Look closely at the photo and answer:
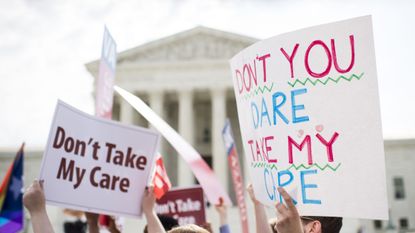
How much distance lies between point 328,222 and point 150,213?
4.93 feet

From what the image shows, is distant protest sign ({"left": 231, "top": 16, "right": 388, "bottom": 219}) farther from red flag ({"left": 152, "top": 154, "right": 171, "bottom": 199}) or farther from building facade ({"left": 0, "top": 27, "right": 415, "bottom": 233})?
building facade ({"left": 0, "top": 27, "right": 415, "bottom": 233})

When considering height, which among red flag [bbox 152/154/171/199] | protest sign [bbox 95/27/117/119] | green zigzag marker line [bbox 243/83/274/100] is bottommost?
red flag [bbox 152/154/171/199]

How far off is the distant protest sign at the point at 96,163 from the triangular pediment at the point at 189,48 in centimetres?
3381

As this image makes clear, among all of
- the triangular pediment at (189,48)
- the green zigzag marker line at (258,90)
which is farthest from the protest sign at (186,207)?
the triangular pediment at (189,48)

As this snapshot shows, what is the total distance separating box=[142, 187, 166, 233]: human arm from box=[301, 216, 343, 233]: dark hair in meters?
1.19

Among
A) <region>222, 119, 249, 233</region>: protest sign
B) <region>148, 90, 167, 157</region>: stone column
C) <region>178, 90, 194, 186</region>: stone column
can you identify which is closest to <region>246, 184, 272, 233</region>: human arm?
<region>222, 119, 249, 233</region>: protest sign

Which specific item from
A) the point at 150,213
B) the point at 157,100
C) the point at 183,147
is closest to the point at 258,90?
the point at 150,213

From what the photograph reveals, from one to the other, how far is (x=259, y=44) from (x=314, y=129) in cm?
70

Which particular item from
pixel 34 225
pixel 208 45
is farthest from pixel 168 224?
pixel 208 45

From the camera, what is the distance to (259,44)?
2859mm

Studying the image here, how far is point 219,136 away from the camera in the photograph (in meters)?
35.7

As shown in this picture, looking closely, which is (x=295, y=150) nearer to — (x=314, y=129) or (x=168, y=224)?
(x=314, y=129)

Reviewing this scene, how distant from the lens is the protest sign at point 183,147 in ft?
12.8

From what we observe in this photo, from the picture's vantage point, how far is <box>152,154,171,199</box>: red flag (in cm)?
414
